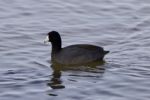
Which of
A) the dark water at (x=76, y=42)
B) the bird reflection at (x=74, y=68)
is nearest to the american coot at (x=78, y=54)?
the bird reflection at (x=74, y=68)

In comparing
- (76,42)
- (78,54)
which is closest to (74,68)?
(78,54)

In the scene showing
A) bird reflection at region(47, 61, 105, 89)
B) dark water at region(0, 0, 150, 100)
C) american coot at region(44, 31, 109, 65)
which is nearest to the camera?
dark water at region(0, 0, 150, 100)

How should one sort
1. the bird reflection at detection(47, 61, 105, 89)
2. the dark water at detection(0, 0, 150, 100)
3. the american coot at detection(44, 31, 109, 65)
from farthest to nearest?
the american coot at detection(44, 31, 109, 65) → the bird reflection at detection(47, 61, 105, 89) → the dark water at detection(0, 0, 150, 100)

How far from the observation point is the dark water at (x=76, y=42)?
13.5m

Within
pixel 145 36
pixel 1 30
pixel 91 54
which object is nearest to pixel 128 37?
pixel 145 36

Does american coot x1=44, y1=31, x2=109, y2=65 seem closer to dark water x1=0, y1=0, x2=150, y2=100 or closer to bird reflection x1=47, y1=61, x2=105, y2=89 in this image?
bird reflection x1=47, y1=61, x2=105, y2=89

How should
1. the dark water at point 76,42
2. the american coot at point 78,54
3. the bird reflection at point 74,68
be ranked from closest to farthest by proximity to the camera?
the dark water at point 76,42, the bird reflection at point 74,68, the american coot at point 78,54

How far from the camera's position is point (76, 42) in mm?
17594

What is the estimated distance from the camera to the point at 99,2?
22047mm

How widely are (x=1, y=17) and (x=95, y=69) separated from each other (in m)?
5.26

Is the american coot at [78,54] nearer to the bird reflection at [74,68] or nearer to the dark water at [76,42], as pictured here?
the bird reflection at [74,68]

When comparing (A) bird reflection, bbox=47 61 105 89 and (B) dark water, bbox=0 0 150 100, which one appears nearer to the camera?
(B) dark water, bbox=0 0 150 100

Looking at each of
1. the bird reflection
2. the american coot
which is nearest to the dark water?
the bird reflection

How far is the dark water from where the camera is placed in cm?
1347
